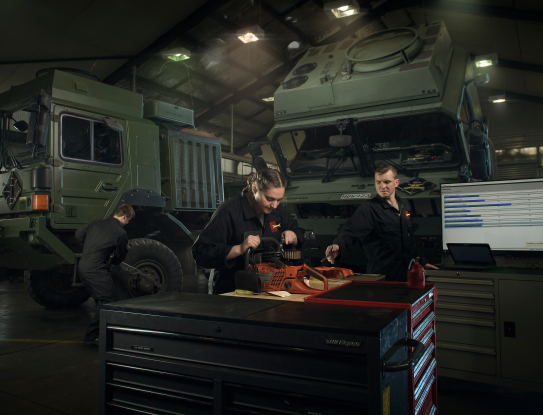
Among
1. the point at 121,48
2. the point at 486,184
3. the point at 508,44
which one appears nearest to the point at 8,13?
the point at 121,48

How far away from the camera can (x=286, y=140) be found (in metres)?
5.19

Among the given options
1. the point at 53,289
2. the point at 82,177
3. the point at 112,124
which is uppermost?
the point at 112,124

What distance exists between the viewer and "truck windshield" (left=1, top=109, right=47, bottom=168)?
17.1 ft

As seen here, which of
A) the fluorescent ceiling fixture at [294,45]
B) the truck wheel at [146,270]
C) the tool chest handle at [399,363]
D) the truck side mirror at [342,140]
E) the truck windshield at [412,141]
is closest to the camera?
the tool chest handle at [399,363]

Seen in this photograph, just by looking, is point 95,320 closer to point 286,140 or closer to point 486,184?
point 286,140

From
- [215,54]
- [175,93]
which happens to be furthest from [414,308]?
[175,93]

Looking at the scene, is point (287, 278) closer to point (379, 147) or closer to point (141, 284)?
point (379, 147)

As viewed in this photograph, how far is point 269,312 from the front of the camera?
1.57 meters

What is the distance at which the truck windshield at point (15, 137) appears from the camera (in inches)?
205

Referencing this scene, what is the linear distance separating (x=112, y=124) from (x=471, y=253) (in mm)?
4465

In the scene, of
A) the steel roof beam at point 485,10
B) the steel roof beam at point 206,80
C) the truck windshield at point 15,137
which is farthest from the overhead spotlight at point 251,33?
the truck windshield at point 15,137

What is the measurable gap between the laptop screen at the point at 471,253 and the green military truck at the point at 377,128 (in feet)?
3.23

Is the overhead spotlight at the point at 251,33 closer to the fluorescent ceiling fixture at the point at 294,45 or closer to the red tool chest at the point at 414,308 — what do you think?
the fluorescent ceiling fixture at the point at 294,45

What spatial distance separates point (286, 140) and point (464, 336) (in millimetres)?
3135
